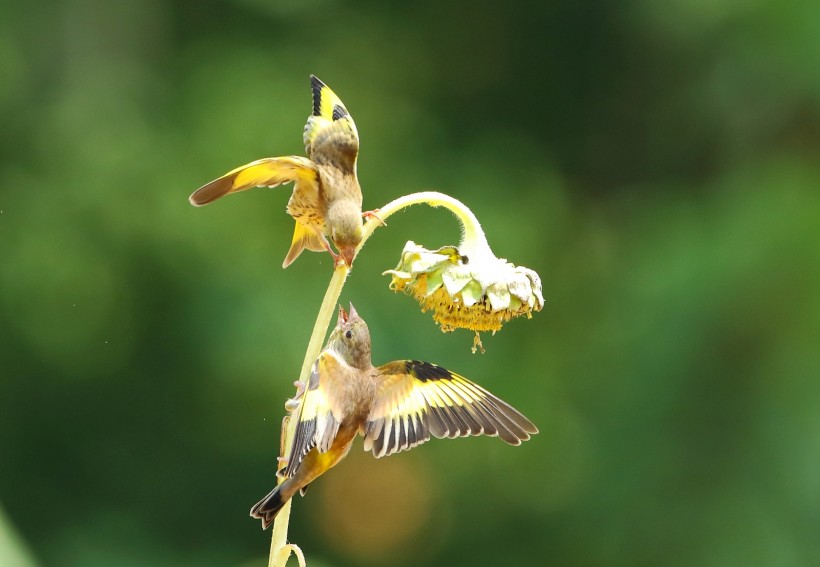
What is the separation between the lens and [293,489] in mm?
1791

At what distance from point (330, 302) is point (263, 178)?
12.9 inches

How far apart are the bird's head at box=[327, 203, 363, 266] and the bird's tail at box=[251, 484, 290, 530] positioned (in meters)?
0.41

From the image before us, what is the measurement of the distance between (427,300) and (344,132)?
34 cm

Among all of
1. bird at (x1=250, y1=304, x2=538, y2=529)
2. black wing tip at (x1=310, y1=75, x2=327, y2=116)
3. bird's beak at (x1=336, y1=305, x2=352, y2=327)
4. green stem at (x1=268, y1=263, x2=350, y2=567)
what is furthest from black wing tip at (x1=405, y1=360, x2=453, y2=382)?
black wing tip at (x1=310, y1=75, x2=327, y2=116)

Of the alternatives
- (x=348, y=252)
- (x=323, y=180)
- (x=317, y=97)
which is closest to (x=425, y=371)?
(x=348, y=252)

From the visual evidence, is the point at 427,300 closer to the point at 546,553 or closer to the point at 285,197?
the point at 285,197

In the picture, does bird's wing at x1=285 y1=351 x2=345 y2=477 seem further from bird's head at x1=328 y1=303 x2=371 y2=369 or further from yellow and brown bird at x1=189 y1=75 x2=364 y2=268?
yellow and brown bird at x1=189 y1=75 x2=364 y2=268

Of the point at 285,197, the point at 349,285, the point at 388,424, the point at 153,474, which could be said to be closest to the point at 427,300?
the point at 388,424

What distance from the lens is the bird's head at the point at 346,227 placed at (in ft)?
6.34

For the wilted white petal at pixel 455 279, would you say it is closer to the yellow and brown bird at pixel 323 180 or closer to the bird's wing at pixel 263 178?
the yellow and brown bird at pixel 323 180

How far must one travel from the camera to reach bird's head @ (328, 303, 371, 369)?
192 cm

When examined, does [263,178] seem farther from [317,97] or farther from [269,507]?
[269,507]

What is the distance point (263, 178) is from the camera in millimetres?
1869

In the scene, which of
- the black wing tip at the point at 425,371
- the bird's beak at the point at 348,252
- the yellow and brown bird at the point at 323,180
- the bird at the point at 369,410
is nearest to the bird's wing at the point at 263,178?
the yellow and brown bird at the point at 323,180
